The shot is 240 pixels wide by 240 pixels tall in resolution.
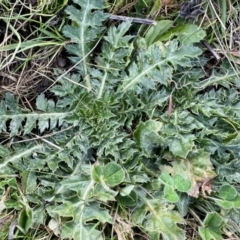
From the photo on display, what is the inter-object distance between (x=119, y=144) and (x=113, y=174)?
0.54ft

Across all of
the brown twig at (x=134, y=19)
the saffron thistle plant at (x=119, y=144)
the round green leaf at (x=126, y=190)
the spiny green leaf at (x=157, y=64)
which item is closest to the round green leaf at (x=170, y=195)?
the saffron thistle plant at (x=119, y=144)

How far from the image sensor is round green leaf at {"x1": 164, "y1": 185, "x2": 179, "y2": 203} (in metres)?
1.98

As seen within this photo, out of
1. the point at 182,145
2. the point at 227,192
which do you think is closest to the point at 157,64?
the point at 182,145

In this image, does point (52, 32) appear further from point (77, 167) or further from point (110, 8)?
point (77, 167)

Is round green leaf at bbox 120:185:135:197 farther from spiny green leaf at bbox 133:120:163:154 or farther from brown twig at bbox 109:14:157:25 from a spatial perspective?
brown twig at bbox 109:14:157:25

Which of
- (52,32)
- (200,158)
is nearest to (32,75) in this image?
(52,32)

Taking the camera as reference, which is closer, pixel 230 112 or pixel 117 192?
pixel 117 192

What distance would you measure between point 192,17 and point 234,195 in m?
0.82

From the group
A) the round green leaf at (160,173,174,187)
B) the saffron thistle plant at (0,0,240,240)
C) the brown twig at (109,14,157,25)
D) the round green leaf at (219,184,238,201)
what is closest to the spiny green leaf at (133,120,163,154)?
the saffron thistle plant at (0,0,240,240)

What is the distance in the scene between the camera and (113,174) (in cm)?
203

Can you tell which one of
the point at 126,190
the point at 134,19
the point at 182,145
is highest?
the point at 134,19

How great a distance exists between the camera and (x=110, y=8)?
7.31ft

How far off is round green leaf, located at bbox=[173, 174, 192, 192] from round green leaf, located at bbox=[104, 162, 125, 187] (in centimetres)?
23

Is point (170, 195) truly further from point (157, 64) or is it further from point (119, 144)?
point (157, 64)
